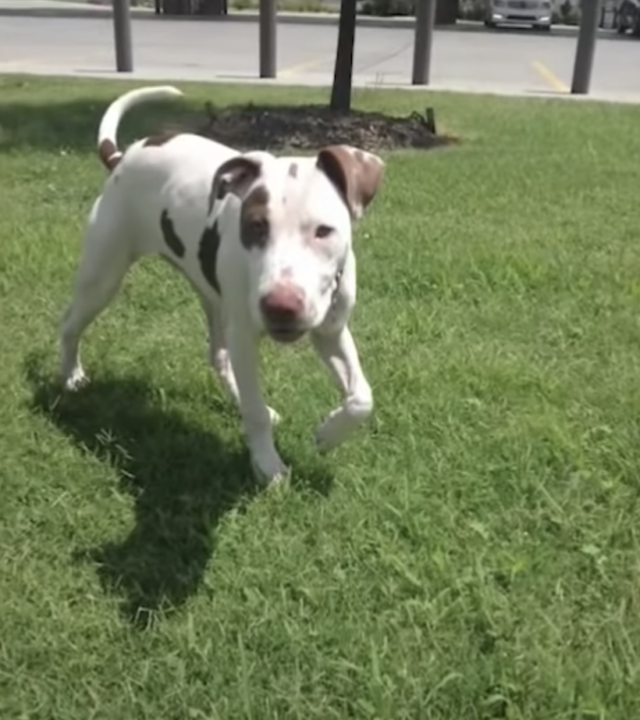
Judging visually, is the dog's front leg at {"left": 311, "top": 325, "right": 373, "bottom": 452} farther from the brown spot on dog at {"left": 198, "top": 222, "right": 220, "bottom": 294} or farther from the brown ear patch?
the brown ear patch

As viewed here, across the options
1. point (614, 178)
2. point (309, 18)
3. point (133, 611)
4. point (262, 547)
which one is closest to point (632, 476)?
point (262, 547)

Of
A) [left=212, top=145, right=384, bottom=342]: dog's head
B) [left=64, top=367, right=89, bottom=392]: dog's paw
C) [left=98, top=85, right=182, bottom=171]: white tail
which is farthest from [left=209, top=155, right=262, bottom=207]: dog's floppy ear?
[left=64, top=367, right=89, bottom=392]: dog's paw

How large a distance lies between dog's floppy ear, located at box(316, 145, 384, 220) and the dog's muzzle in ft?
1.31

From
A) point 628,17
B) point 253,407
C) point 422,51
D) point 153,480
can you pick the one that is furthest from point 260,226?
point 628,17

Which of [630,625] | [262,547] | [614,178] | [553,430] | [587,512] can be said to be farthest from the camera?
[614,178]

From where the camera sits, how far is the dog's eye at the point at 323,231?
2615 mm

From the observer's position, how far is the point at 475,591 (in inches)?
109

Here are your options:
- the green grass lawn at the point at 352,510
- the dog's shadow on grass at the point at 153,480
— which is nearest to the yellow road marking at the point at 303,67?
the green grass lawn at the point at 352,510

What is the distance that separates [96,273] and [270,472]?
3.40 feet

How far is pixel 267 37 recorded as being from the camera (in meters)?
13.8

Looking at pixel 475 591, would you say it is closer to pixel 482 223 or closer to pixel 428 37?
pixel 482 223

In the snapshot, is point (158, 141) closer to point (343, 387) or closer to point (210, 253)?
point (210, 253)

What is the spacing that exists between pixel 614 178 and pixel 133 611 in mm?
5739

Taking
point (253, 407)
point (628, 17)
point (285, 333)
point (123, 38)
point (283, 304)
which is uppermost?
point (283, 304)
